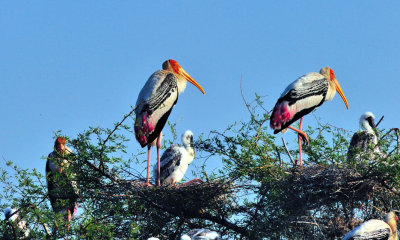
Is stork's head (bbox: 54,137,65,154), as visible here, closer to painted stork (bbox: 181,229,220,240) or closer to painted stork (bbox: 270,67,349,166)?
painted stork (bbox: 181,229,220,240)

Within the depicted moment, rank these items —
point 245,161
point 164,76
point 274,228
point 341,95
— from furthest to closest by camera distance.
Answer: point 341,95
point 164,76
point 245,161
point 274,228

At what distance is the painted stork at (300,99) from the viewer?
34.5 ft

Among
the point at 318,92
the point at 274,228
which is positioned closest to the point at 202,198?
the point at 274,228

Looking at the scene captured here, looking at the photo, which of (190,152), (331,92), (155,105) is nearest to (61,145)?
(155,105)

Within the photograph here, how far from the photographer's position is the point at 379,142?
9.02 m

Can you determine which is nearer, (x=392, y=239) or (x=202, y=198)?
A: (x=392, y=239)

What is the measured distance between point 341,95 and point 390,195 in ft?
12.4

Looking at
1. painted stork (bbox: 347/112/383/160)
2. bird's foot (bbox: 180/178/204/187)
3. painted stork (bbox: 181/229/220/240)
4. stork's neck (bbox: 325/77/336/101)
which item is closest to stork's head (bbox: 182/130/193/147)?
bird's foot (bbox: 180/178/204/187)

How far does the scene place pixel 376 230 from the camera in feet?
26.5

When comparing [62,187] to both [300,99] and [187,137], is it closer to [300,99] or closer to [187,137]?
[187,137]

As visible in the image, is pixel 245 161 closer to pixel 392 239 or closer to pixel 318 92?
pixel 392 239

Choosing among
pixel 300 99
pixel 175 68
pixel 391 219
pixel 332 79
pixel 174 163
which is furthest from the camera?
pixel 332 79

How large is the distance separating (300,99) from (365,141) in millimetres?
1200

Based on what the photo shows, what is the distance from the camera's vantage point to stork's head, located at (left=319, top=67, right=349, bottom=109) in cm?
1172
